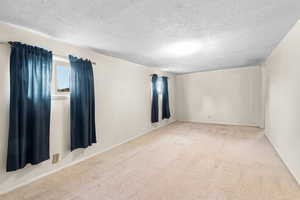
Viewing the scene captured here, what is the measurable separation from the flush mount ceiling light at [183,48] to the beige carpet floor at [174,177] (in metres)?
2.18

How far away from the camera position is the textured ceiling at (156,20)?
1.52 m

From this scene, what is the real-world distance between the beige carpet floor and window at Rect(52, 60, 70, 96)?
134 cm

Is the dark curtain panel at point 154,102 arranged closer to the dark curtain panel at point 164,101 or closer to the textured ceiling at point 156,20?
the dark curtain panel at point 164,101

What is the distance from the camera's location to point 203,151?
10.3 ft

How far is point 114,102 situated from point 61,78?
1.29 metres

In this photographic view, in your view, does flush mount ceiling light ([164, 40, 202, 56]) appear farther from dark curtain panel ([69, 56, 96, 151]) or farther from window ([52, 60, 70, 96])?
window ([52, 60, 70, 96])

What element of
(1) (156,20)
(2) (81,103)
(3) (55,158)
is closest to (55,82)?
(2) (81,103)

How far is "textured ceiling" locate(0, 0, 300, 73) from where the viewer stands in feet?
4.99

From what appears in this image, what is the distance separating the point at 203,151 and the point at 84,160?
8.02ft

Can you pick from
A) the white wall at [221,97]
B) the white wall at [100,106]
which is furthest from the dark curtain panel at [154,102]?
the white wall at [221,97]

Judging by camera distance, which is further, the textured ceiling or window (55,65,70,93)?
window (55,65,70,93)

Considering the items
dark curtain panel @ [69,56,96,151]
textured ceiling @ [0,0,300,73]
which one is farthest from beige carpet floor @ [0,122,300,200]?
textured ceiling @ [0,0,300,73]

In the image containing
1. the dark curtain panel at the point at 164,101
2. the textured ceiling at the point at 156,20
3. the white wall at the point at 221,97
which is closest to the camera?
the textured ceiling at the point at 156,20

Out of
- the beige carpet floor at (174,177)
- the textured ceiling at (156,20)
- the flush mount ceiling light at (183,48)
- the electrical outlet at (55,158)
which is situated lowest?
the beige carpet floor at (174,177)
